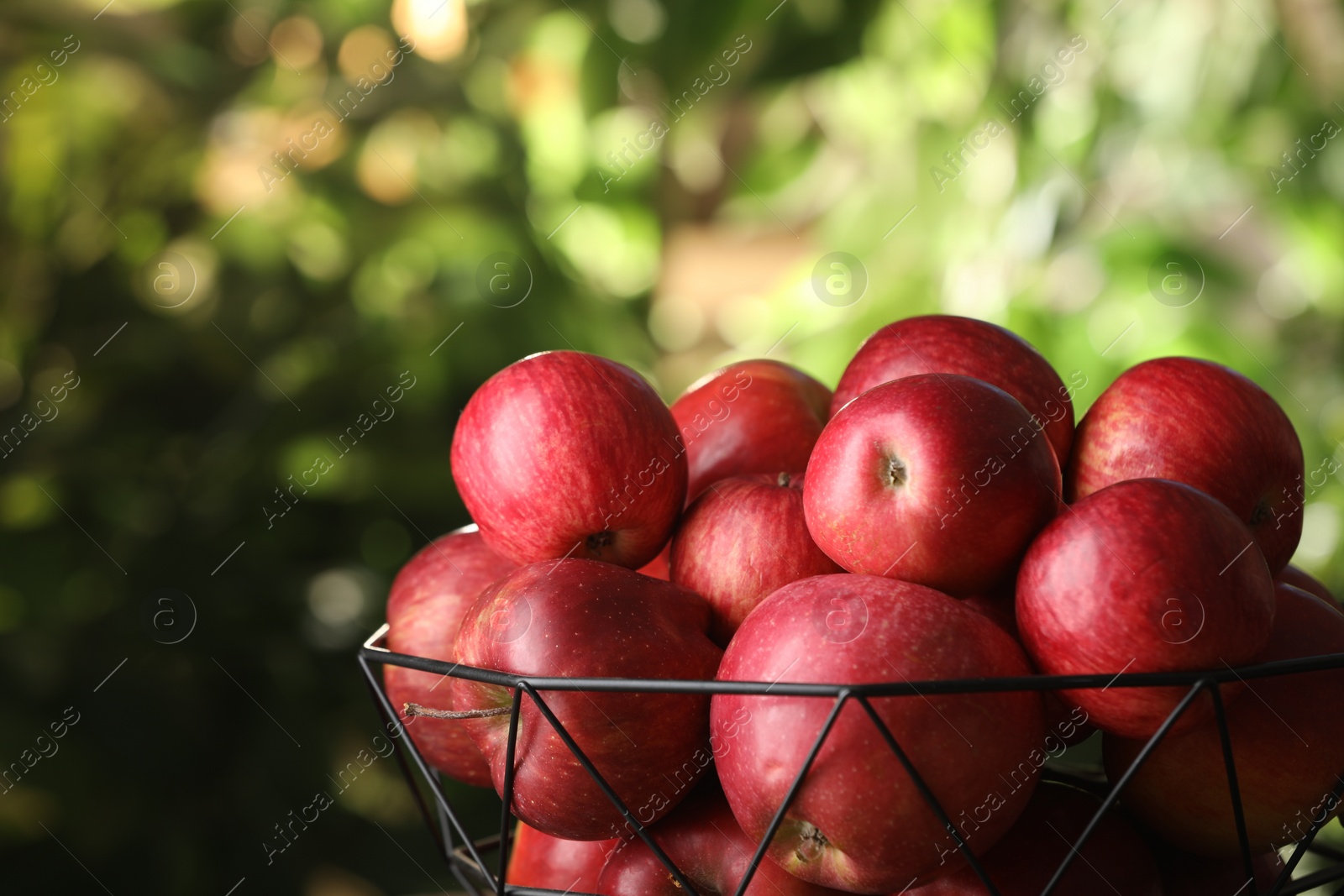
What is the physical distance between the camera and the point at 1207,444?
0.43m

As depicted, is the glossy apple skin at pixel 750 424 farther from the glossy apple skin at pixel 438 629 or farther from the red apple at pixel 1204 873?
the red apple at pixel 1204 873

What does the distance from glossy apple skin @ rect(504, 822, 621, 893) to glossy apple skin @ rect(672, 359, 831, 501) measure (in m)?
0.19

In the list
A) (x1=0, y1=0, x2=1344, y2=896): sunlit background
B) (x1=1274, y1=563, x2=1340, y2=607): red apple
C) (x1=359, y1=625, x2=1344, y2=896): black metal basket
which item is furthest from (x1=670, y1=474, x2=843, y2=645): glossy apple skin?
(x1=0, y1=0, x2=1344, y2=896): sunlit background

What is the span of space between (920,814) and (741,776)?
0.22 feet

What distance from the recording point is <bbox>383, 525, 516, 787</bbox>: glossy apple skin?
0.49m

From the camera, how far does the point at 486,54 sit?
1312 mm

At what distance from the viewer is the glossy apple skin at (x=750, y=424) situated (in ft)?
1.77

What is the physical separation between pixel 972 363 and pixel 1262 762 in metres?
0.21

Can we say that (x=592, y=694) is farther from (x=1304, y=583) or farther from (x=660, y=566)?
(x=1304, y=583)

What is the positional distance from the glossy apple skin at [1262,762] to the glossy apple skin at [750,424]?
22cm

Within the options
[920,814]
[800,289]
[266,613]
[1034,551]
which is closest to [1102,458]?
[1034,551]

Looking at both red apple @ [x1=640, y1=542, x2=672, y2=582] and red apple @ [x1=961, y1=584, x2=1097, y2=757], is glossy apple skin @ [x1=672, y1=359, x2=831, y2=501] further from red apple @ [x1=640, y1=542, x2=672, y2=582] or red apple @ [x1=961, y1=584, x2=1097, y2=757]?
red apple @ [x1=961, y1=584, x2=1097, y2=757]

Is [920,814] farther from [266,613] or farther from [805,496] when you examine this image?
[266,613]

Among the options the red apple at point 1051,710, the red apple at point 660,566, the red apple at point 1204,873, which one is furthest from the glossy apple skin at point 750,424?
the red apple at point 1204,873
